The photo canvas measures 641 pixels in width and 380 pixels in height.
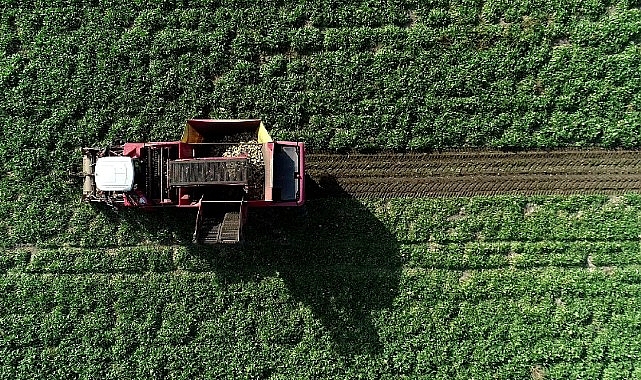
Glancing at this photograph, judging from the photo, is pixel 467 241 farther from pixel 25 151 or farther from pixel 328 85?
pixel 25 151

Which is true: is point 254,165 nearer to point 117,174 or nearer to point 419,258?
point 117,174

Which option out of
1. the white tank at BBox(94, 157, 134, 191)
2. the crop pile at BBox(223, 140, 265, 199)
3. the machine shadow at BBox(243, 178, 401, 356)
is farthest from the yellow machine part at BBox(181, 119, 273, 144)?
the machine shadow at BBox(243, 178, 401, 356)

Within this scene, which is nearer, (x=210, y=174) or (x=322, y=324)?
(x=210, y=174)

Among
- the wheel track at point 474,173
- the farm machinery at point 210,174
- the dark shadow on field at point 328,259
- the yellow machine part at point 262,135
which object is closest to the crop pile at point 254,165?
the farm machinery at point 210,174

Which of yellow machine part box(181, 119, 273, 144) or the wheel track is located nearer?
yellow machine part box(181, 119, 273, 144)

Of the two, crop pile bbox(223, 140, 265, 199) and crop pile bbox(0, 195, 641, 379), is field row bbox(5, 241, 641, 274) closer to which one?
crop pile bbox(0, 195, 641, 379)

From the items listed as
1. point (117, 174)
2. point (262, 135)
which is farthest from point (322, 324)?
point (117, 174)

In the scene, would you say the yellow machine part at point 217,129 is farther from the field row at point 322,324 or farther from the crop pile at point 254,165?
the field row at point 322,324
